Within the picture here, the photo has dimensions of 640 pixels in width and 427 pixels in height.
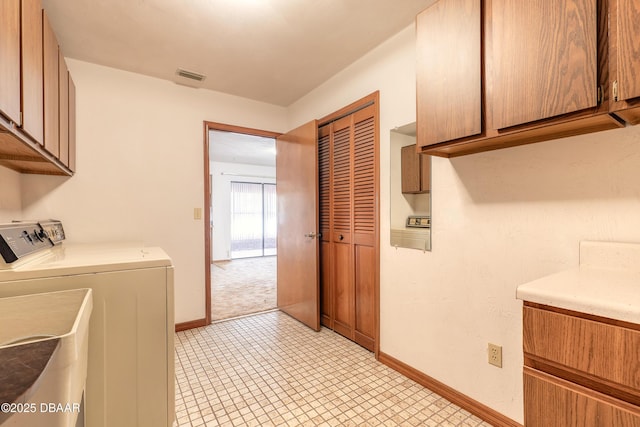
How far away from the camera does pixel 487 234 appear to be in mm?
1604

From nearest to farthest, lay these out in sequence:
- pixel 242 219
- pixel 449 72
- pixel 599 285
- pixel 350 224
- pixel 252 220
A: pixel 599 285 → pixel 449 72 → pixel 350 224 → pixel 242 219 → pixel 252 220

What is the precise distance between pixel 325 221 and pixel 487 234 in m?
1.59

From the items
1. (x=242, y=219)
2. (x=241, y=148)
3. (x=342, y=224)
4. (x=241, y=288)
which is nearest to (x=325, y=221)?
(x=342, y=224)

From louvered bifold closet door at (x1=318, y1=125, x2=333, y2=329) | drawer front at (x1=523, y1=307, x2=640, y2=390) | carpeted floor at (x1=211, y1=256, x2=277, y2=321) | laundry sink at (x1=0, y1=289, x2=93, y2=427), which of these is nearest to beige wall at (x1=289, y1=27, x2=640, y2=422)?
drawer front at (x1=523, y1=307, x2=640, y2=390)

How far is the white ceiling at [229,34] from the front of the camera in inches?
70.7

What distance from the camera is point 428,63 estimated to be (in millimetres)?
1504

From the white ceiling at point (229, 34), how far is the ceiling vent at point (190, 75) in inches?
2.0

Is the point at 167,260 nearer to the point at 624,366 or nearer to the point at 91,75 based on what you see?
the point at 624,366

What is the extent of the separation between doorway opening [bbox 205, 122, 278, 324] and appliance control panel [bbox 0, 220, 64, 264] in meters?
2.35

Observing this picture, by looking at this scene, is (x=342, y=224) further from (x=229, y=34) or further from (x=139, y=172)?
(x=139, y=172)

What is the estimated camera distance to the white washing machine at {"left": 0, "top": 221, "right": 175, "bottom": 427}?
1.18 metres

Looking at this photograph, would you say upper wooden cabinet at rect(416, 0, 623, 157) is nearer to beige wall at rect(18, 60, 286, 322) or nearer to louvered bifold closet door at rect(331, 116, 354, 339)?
louvered bifold closet door at rect(331, 116, 354, 339)

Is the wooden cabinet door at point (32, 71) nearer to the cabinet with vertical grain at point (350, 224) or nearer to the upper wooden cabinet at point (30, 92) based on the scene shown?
the upper wooden cabinet at point (30, 92)

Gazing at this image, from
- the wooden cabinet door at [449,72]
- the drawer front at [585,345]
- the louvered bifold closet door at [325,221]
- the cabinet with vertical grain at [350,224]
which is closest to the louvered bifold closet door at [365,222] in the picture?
the cabinet with vertical grain at [350,224]
